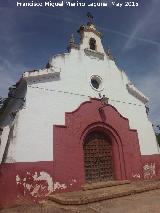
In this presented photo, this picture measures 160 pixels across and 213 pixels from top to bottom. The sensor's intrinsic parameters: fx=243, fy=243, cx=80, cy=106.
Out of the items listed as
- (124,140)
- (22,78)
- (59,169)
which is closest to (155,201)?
(59,169)

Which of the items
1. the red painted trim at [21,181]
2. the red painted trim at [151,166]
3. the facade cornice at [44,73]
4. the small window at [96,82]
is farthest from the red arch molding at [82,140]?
the facade cornice at [44,73]

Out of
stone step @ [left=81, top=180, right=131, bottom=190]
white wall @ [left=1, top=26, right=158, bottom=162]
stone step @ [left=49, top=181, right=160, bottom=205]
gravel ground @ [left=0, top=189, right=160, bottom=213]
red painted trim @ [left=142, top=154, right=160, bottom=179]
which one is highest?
white wall @ [left=1, top=26, right=158, bottom=162]

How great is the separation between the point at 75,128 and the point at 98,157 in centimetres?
220

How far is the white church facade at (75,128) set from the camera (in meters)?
10.2

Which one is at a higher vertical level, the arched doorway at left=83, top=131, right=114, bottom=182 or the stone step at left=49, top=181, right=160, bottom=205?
the arched doorway at left=83, top=131, right=114, bottom=182

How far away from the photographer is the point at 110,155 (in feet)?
44.2

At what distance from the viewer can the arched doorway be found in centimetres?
1242

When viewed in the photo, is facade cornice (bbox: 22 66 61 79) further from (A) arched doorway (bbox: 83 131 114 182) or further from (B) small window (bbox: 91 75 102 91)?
(A) arched doorway (bbox: 83 131 114 182)

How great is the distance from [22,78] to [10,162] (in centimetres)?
390

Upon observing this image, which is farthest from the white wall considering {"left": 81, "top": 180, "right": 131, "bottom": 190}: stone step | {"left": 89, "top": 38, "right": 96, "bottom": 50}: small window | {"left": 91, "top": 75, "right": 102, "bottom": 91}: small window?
{"left": 81, "top": 180, "right": 131, "bottom": 190}: stone step

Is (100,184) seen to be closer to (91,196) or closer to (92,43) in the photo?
(91,196)

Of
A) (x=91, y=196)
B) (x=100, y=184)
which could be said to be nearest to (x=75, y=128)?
(x=100, y=184)

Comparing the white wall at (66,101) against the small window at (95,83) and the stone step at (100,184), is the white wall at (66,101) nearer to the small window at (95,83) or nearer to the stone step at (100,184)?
the small window at (95,83)

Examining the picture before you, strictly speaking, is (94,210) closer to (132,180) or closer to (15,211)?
(15,211)
